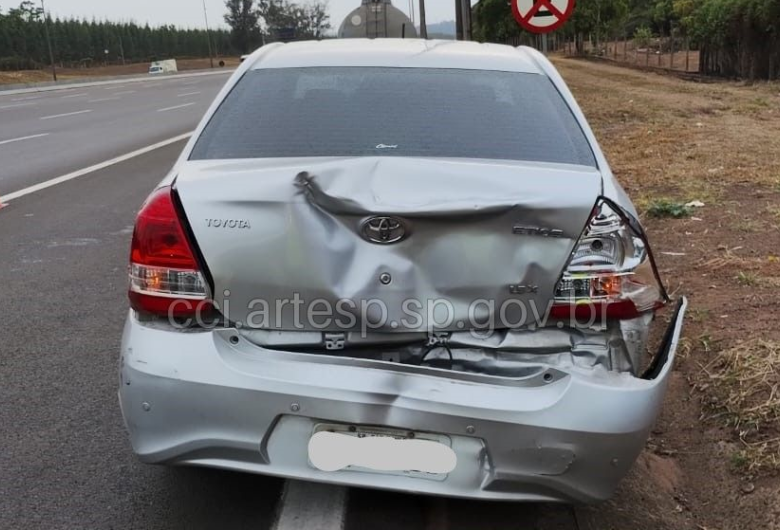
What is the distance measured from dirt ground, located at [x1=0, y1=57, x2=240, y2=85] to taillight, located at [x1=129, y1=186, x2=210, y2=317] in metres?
48.3

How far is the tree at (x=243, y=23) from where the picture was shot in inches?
4033

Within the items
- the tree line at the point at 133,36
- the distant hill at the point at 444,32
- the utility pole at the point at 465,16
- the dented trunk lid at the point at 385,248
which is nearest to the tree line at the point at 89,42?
the tree line at the point at 133,36

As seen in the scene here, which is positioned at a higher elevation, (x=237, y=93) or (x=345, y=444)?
(x=237, y=93)

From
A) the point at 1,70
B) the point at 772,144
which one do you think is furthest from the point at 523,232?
the point at 1,70

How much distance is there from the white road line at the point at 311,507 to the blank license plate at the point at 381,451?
44cm

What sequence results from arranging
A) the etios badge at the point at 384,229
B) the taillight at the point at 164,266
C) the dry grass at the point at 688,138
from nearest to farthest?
the etios badge at the point at 384,229
the taillight at the point at 164,266
the dry grass at the point at 688,138

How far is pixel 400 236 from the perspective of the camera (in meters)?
2.41

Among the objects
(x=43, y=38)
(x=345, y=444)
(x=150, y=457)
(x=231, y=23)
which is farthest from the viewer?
(x=231, y=23)

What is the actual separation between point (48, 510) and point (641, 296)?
215 centimetres

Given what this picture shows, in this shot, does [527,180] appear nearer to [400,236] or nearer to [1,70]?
[400,236]

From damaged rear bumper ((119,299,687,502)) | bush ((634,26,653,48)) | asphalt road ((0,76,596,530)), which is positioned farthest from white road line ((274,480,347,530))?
bush ((634,26,653,48))

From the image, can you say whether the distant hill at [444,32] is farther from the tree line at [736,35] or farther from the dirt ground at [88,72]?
the dirt ground at [88,72]

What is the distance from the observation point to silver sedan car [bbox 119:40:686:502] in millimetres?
2307

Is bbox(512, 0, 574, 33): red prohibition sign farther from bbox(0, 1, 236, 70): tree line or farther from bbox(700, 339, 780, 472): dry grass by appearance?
bbox(0, 1, 236, 70): tree line
